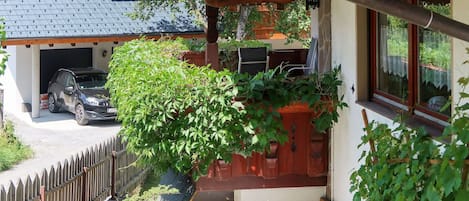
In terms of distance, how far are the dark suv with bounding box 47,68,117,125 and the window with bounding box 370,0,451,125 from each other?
38.7 feet

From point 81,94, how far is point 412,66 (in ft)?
45.0

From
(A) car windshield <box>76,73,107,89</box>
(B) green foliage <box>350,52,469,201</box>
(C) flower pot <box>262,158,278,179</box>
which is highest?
(A) car windshield <box>76,73,107,89</box>

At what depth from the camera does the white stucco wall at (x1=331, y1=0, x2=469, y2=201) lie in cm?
534

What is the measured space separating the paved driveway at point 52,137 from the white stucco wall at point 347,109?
23.8 feet

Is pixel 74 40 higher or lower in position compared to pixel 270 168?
higher

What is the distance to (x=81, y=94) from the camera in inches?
663

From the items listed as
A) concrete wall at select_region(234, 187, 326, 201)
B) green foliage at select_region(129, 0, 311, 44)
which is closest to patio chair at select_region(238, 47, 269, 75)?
concrete wall at select_region(234, 187, 326, 201)

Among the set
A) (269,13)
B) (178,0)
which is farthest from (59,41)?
(269,13)

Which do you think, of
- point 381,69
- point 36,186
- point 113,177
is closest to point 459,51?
point 381,69

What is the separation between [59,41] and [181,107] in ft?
40.2

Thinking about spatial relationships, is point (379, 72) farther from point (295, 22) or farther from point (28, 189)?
point (295, 22)

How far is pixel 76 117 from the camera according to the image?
56.2ft

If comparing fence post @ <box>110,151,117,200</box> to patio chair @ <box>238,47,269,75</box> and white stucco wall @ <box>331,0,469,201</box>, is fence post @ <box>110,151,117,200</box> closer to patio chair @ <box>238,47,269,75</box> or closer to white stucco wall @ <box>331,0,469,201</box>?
patio chair @ <box>238,47,269,75</box>

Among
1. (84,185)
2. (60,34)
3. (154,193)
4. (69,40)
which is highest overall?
(60,34)
